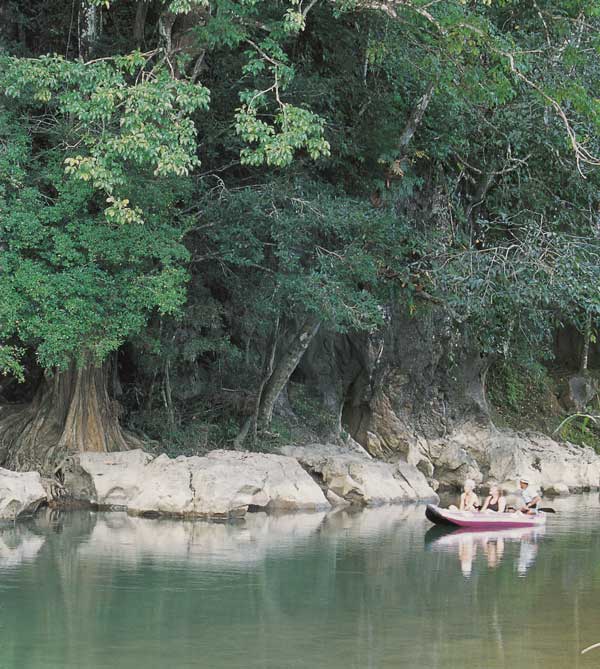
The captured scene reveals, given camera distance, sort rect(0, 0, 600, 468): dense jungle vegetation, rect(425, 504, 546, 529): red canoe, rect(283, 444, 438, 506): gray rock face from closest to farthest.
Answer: rect(0, 0, 600, 468): dense jungle vegetation → rect(425, 504, 546, 529): red canoe → rect(283, 444, 438, 506): gray rock face

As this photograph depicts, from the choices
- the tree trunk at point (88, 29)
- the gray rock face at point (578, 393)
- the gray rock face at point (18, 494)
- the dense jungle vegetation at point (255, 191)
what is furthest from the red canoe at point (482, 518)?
the gray rock face at point (578, 393)

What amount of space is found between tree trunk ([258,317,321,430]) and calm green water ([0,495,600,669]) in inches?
204

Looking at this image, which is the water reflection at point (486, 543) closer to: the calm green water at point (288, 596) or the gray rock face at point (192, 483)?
the calm green water at point (288, 596)

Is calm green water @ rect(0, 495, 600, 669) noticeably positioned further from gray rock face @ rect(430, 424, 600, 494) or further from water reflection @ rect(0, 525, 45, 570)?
gray rock face @ rect(430, 424, 600, 494)

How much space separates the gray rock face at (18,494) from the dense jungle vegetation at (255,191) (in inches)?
74.4

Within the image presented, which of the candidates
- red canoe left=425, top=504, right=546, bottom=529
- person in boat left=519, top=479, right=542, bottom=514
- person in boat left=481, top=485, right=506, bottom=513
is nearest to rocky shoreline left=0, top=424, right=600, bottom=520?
person in boat left=481, top=485, right=506, bottom=513

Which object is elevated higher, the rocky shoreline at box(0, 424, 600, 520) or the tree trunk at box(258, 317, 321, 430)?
the tree trunk at box(258, 317, 321, 430)

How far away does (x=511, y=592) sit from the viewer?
11062 millimetres

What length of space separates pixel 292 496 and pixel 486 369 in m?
10.5

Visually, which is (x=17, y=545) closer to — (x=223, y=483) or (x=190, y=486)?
(x=190, y=486)

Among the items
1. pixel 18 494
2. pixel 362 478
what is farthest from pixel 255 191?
pixel 18 494

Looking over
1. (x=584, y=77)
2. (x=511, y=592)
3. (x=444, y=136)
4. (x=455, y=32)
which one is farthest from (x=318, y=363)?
(x=511, y=592)

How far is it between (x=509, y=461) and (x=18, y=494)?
12194mm

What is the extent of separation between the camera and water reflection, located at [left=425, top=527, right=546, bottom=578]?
1327 cm
